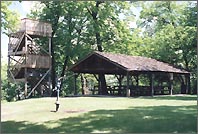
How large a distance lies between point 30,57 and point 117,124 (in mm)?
18416

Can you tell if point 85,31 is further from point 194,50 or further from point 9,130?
point 9,130

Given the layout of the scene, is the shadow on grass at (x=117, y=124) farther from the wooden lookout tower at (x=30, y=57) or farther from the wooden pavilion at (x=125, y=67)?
the wooden lookout tower at (x=30, y=57)

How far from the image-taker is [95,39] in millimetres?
36375

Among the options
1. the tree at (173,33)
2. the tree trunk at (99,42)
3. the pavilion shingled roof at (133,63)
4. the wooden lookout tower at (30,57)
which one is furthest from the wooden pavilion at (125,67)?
the tree at (173,33)

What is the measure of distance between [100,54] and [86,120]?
49.5 feet

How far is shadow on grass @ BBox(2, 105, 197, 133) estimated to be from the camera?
417 inches

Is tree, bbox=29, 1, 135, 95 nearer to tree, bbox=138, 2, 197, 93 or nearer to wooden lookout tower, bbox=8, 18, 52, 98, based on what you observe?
wooden lookout tower, bbox=8, 18, 52, 98

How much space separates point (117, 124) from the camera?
11414 millimetres

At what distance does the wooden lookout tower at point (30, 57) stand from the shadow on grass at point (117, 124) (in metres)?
16.4

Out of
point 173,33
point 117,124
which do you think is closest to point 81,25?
point 173,33

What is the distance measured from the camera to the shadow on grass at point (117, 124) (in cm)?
1060

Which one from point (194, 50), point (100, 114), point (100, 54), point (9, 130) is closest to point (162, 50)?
point (194, 50)

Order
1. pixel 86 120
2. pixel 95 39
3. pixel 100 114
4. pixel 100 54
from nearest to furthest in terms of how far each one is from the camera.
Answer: pixel 86 120, pixel 100 114, pixel 100 54, pixel 95 39

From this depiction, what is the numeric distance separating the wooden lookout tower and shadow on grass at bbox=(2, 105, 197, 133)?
16.4m
